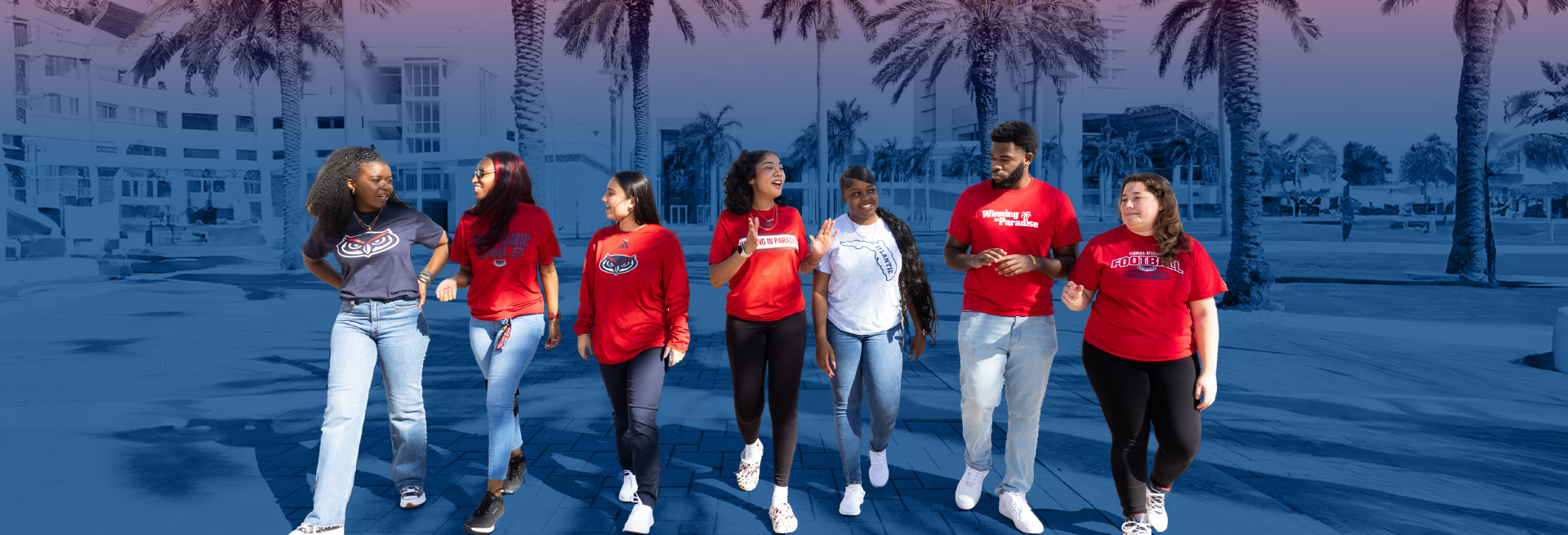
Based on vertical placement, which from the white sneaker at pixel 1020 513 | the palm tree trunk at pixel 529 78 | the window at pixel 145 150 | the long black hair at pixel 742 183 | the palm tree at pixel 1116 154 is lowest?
the white sneaker at pixel 1020 513

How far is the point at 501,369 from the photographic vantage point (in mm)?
3699

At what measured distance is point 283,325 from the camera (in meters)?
11.1

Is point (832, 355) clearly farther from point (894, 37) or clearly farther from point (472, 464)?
point (894, 37)

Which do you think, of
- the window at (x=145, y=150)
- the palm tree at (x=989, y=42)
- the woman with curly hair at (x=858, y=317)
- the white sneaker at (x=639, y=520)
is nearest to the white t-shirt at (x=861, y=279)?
the woman with curly hair at (x=858, y=317)

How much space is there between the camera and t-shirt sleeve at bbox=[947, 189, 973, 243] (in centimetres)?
383

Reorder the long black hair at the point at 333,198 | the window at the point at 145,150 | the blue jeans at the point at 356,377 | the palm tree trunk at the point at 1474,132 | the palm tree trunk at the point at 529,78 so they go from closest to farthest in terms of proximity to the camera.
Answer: the blue jeans at the point at 356,377, the long black hair at the point at 333,198, the palm tree trunk at the point at 529,78, the palm tree trunk at the point at 1474,132, the window at the point at 145,150

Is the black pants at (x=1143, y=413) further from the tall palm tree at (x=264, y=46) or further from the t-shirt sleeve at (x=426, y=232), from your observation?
the tall palm tree at (x=264, y=46)

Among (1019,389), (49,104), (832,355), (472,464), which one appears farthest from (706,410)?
(49,104)

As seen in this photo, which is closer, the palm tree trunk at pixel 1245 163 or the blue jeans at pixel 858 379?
the blue jeans at pixel 858 379

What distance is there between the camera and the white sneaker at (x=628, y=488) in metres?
3.95

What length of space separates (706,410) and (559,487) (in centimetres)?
187

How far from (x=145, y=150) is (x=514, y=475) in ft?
198

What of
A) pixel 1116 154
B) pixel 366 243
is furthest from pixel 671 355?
pixel 1116 154

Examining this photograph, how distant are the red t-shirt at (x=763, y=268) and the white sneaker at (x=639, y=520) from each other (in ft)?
3.13
